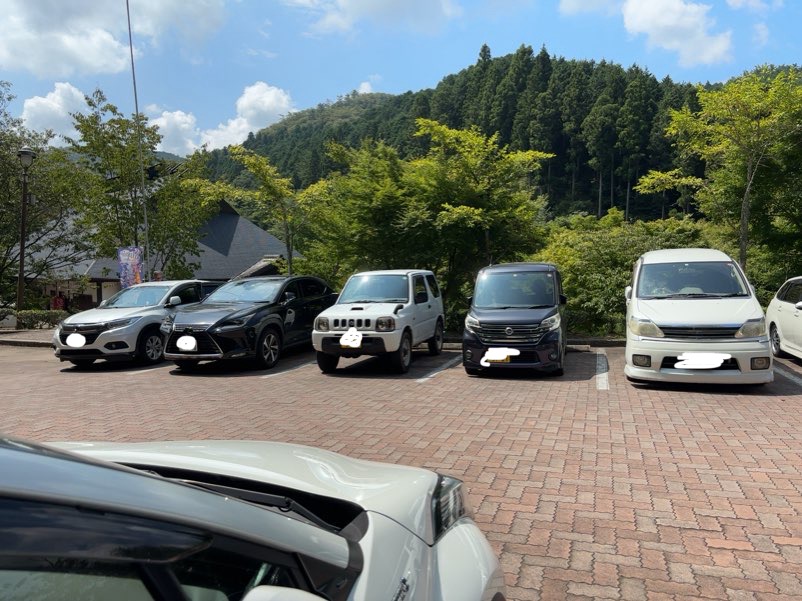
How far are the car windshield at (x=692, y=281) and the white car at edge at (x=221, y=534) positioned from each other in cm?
785

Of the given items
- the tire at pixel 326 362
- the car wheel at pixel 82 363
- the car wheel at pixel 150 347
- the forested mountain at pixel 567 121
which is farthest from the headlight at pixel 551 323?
the forested mountain at pixel 567 121

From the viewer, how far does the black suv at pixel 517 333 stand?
29.9 ft

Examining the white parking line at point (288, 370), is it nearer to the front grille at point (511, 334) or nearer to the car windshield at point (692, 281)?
the front grille at point (511, 334)

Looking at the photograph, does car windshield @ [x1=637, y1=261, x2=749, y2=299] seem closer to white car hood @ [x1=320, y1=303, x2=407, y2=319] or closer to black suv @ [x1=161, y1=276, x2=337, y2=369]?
white car hood @ [x1=320, y1=303, x2=407, y2=319]

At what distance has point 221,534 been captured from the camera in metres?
1.15

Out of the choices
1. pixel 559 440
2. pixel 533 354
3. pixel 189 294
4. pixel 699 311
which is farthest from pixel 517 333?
pixel 189 294

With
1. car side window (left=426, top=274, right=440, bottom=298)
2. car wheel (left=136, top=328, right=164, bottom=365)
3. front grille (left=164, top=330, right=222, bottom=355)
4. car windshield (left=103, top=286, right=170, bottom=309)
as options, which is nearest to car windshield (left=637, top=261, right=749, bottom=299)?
car side window (left=426, top=274, right=440, bottom=298)

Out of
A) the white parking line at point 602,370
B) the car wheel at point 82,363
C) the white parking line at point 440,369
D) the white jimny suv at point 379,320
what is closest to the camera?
the white parking line at point 602,370

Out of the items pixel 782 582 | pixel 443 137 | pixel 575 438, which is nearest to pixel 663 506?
pixel 782 582

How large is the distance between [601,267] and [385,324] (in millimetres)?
8054

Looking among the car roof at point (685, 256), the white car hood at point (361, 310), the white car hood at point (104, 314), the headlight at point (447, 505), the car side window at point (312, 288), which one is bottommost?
the white car hood at point (104, 314)

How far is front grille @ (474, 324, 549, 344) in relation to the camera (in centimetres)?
913

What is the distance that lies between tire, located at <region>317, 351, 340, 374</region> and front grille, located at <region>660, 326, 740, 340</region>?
538cm

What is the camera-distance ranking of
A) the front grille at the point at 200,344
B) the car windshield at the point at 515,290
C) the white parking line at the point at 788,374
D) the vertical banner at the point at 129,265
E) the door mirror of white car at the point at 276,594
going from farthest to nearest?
the vertical banner at the point at 129,265, the car windshield at the point at 515,290, the front grille at the point at 200,344, the white parking line at the point at 788,374, the door mirror of white car at the point at 276,594
